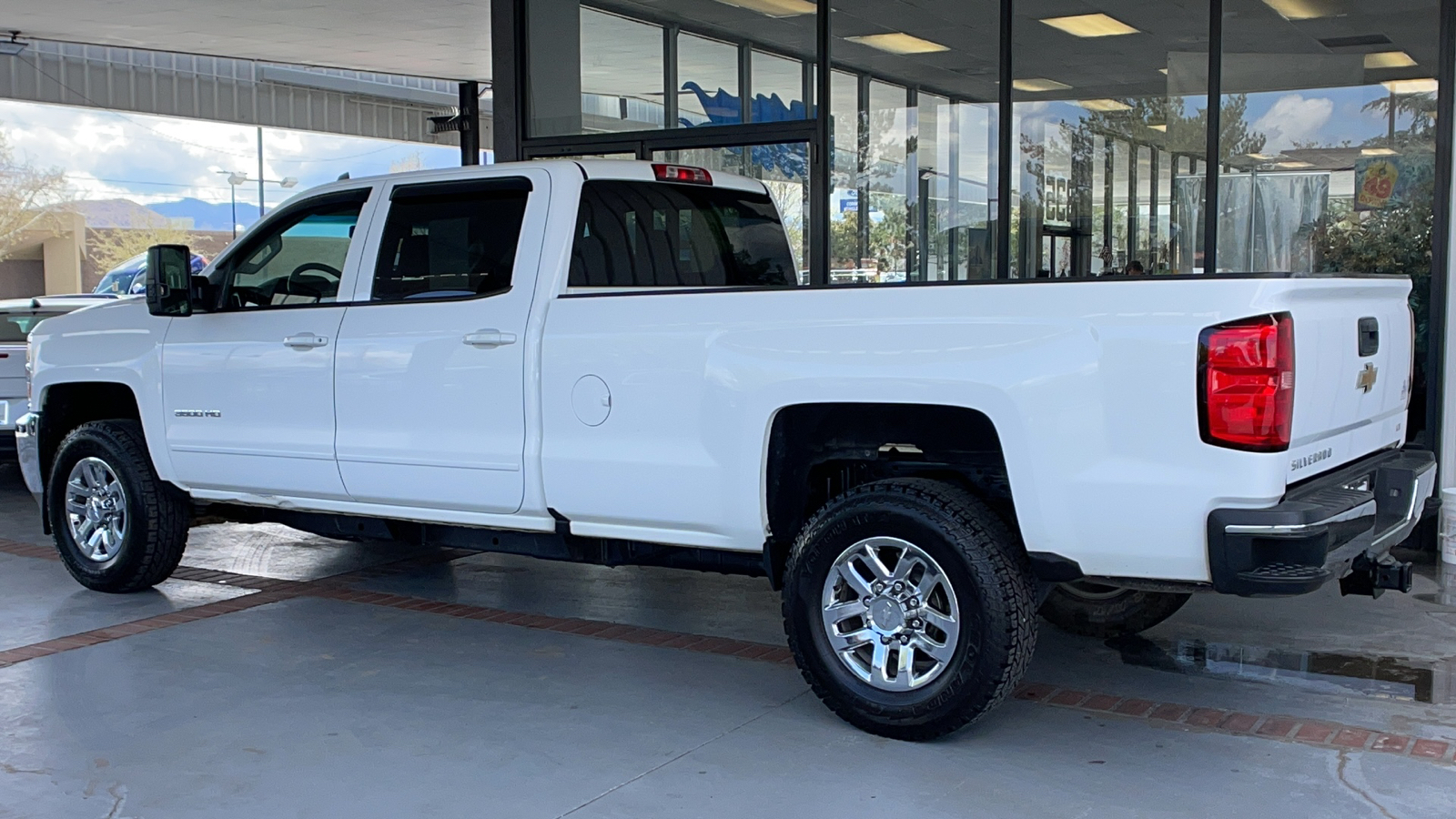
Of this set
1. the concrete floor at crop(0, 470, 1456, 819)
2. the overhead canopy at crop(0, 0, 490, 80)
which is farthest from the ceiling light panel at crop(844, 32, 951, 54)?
the overhead canopy at crop(0, 0, 490, 80)

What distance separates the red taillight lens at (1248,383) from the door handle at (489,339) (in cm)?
274

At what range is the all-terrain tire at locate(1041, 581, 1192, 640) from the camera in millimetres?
6027

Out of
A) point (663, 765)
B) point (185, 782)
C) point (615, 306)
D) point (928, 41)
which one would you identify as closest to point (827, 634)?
point (663, 765)

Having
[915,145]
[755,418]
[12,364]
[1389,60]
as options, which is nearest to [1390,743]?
[755,418]

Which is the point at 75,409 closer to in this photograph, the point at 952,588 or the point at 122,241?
the point at 952,588

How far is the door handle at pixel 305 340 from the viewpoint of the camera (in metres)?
6.26

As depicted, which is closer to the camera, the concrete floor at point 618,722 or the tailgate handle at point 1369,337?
the concrete floor at point 618,722

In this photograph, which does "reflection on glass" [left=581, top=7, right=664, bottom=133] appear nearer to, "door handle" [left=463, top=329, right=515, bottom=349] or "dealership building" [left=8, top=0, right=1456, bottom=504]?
"dealership building" [left=8, top=0, right=1456, bottom=504]

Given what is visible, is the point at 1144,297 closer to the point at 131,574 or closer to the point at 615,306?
the point at 615,306

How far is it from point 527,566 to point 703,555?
2.84m

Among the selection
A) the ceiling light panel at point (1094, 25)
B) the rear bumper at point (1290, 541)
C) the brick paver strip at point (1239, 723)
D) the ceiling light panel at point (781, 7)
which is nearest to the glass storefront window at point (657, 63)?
the ceiling light panel at point (781, 7)

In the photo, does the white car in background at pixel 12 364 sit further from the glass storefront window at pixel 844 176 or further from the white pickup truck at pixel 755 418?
the glass storefront window at pixel 844 176

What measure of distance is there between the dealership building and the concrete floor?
3037 millimetres

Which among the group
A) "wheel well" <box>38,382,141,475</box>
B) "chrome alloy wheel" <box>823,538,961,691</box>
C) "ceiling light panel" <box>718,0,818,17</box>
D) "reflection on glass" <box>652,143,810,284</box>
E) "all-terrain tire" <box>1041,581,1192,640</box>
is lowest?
"all-terrain tire" <box>1041,581,1192,640</box>
